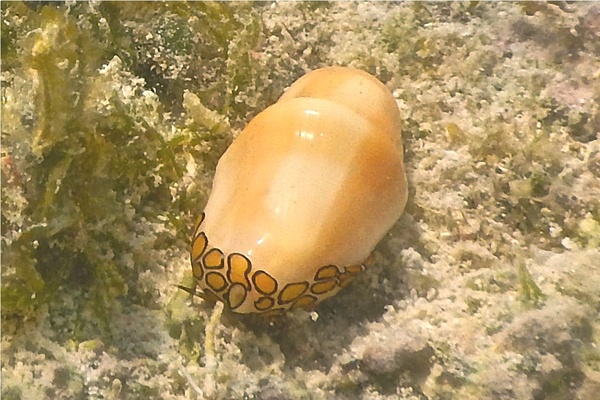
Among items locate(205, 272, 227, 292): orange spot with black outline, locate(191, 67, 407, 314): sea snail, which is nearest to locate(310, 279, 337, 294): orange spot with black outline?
locate(191, 67, 407, 314): sea snail

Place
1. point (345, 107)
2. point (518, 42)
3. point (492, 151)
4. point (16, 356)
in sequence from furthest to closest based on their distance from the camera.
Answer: point (518, 42), point (492, 151), point (345, 107), point (16, 356)

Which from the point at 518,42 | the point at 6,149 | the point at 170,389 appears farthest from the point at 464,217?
the point at 6,149

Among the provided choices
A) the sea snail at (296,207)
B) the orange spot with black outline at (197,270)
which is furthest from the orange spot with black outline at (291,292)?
the orange spot with black outline at (197,270)

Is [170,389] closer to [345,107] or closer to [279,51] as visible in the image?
[345,107]

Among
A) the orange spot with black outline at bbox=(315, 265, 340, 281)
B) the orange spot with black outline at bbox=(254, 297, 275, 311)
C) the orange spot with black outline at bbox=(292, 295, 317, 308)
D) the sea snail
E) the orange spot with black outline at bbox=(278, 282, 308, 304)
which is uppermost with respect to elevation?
the sea snail

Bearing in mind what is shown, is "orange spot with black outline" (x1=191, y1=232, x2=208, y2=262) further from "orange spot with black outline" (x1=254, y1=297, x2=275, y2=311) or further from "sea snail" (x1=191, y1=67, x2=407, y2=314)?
"orange spot with black outline" (x1=254, y1=297, x2=275, y2=311)
